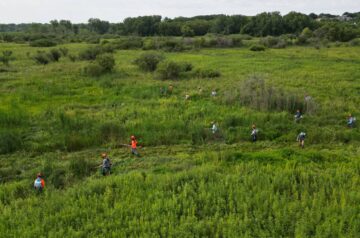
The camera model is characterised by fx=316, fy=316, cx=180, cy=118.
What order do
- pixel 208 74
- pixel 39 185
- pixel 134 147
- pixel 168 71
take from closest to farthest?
pixel 39 185, pixel 134 147, pixel 168 71, pixel 208 74

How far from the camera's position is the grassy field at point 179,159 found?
321 inches

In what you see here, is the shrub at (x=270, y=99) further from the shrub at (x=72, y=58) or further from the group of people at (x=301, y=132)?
the shrub at (x=72, y=58)

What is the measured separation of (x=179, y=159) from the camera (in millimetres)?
12461

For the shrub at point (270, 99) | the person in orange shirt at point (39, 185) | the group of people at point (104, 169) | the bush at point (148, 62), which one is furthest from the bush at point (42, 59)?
the person in orange shirt at point (39, 185)

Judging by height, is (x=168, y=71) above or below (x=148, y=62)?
below

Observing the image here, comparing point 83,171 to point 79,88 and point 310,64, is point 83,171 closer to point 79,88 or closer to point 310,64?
point 79,88

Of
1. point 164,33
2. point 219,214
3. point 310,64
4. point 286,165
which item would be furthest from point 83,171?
point 164,33

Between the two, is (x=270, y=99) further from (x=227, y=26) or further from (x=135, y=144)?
(x=227, y=26)

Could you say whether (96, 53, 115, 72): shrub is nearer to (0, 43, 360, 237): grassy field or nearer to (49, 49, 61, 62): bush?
(0, 43, 360, 237): grassy field

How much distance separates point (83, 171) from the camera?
11.6 m

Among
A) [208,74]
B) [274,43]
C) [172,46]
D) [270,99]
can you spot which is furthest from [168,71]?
[274,43]

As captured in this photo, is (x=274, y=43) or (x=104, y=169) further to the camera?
(x=274, y=43)

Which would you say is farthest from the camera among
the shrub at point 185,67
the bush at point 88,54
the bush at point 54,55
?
the bush at point 88,54

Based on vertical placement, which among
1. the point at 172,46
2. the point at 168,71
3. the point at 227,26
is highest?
the point at 227,26
